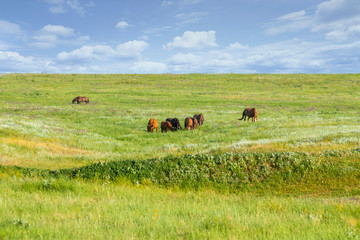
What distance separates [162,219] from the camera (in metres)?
5.59

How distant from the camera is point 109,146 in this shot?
930 inches

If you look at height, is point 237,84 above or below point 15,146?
above

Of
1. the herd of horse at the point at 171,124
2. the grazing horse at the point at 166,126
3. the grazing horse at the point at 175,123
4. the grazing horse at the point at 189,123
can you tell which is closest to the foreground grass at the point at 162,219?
the grazing horse at the point at 166,126

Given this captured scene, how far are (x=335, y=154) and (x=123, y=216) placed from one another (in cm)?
1157

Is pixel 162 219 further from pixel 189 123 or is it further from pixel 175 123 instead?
pixel 175 123

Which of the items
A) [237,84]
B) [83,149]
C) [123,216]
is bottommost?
[83,149]

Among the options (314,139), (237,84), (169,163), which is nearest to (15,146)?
(169,163)

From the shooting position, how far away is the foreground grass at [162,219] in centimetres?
475

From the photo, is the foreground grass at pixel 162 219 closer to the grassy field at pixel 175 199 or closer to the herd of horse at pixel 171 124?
the grassy field at pixel 175 199

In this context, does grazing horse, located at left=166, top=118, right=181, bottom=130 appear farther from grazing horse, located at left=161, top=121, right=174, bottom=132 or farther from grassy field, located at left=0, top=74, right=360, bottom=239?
grassy field, located at left=0, top=74, right=360, bottom=239

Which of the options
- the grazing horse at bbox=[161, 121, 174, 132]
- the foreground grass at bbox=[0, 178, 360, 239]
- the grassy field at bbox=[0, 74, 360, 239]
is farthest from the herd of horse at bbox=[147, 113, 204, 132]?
the foreground grass at bbox=[0, 178, 360, 239]

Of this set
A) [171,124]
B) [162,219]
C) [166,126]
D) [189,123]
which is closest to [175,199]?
A: [162,219]

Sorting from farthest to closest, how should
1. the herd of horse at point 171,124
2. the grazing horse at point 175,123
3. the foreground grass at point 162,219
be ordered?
the grazing horse at point 175,123, the herd of horse at point 171,124, the foreground grass at point 162,219

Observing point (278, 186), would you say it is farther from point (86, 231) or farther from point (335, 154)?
point (86, 231)
